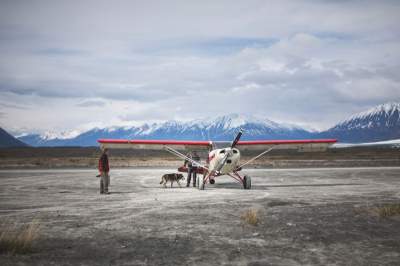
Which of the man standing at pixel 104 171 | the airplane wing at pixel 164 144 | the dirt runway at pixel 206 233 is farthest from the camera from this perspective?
the airplane wing at pixel 164 144

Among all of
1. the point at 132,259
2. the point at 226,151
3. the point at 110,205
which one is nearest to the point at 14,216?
the point at 110,205

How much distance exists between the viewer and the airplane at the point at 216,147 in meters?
18.5

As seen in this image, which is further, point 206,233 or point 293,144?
point 293,144

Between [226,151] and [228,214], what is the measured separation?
7640 mm

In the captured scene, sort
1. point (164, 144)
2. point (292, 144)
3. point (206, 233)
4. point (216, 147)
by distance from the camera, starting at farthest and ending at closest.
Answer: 1. point (292, 144)
2. point (164, 144)
3. point (216, 147)
4. point (206, 233)

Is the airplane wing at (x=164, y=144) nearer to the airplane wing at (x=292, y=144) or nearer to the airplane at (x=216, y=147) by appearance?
the airplane at (x=216, y=147)

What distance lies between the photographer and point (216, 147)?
66.7 ft

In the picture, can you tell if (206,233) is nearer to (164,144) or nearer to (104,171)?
(104,171)

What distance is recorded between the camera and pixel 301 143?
21719 millimetres

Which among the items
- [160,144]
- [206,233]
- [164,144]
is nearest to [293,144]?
[164,144]

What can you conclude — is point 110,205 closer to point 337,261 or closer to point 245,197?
point 245,197

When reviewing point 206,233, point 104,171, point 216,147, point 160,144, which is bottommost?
A: point 206,233

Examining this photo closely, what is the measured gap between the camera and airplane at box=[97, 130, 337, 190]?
18469 millimetres

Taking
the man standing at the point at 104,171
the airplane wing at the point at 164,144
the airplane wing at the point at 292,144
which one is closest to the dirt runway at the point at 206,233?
the man standing at the point at 104,171
